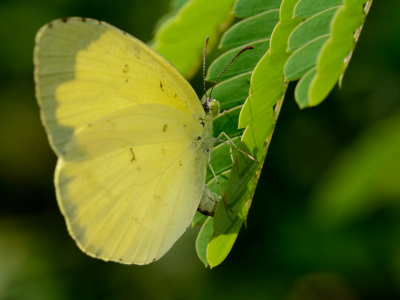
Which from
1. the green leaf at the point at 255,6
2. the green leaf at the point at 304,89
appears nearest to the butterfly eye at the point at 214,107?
the green leaf at the point at 255,6

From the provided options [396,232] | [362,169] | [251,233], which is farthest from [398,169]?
[251,233]

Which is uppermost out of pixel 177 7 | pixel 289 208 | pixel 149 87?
pixel 177 7

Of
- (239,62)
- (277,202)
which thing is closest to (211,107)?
(239,62)

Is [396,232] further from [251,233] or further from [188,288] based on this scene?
[188,288]

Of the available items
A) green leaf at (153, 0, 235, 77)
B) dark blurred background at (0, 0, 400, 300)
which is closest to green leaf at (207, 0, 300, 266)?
green leaf at (153, 0, 235, 77)

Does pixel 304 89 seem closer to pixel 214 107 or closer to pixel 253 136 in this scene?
pixel 253 136

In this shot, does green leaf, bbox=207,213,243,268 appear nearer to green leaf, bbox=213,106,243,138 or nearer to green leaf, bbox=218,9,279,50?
green leaf, bbox=213,106,243,138
